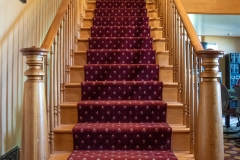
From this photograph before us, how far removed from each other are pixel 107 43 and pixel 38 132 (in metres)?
1.84

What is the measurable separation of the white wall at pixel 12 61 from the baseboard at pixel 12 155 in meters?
0.03

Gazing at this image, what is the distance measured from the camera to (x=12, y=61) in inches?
A: 91.4

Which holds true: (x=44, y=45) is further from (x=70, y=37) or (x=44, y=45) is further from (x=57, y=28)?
(x=70, y=37)

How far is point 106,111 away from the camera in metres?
2.21

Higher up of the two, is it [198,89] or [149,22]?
[149,22]

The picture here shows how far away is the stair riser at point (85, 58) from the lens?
9.55 feet

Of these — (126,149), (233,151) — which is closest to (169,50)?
(126,149)

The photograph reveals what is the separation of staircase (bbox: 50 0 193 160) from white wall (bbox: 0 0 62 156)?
1.60 ft

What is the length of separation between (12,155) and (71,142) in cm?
69

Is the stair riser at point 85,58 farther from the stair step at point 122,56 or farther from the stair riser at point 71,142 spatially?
the stair riser at point 71,142

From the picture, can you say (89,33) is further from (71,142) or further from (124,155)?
(124,155)

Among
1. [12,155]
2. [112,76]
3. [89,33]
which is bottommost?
[12,155]

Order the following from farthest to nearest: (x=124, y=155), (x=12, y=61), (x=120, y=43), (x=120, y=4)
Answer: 1. (x=120, y=4)
2. (x=120, y=43)
3. (x=12, y=61)
4. (x=124, y=155)

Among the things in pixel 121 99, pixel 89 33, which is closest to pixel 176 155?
pixel 121 99
